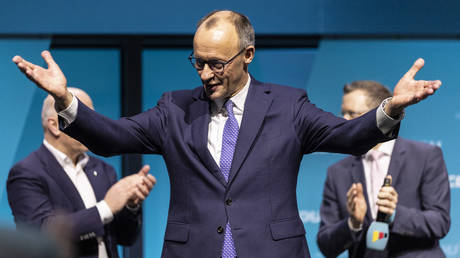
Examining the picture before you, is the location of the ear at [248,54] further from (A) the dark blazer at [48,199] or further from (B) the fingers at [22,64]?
(A) the dark blazer at [48,199]

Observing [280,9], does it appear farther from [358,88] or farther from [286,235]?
[286,235]

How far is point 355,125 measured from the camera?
7.48 ft

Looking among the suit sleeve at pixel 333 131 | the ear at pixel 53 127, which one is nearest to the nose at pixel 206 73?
the suit sleeve at pixel 333 131

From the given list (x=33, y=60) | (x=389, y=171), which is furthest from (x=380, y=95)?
(x=33, y=60)

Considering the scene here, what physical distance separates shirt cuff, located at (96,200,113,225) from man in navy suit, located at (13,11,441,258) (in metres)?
0.92

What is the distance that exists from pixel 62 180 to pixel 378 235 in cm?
167

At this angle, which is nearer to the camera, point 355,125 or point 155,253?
point 355,125

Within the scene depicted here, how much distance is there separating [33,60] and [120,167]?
1.05 meters

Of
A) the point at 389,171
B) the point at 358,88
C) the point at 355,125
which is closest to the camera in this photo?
the point at 355,125

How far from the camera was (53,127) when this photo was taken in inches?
138

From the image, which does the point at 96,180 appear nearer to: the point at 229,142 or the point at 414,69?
the point at 229,142

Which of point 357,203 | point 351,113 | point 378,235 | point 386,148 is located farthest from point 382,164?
point 378,235

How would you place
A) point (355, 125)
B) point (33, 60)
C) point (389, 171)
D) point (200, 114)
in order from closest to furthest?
point (355, 125) → point (200, 114) → point (389, 171) → point (33, 60)

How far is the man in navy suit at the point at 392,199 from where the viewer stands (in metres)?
3.61
